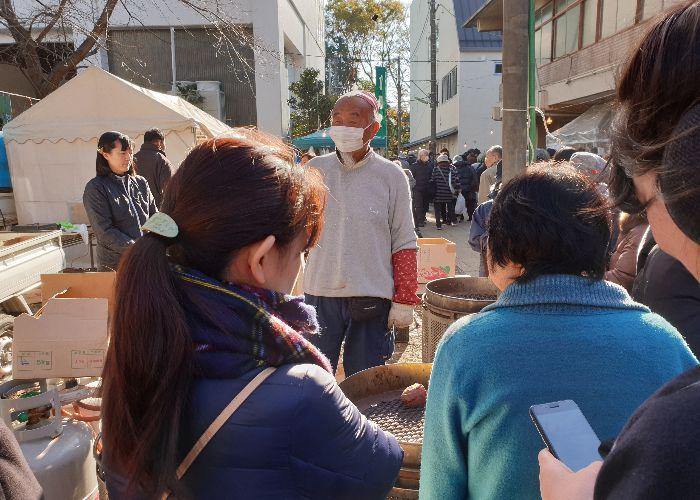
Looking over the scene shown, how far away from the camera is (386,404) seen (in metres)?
2.49

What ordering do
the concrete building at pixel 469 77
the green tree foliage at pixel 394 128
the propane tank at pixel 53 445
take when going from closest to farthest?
the propane tank at pixel 53 445
the concrete building at pixel 469 77
the green tree foliage at pixel 394 128

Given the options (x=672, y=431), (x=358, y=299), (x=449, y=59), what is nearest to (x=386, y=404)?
(x=358, y=299)

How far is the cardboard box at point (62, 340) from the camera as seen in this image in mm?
3023

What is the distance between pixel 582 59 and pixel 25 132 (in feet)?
55.2

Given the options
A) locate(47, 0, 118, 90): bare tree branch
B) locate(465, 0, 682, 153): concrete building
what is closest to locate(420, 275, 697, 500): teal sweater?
locate(47, 0, 118, 90): bare tree branch

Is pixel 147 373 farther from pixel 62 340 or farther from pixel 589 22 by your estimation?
pixel 589 22

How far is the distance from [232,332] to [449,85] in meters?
33.3

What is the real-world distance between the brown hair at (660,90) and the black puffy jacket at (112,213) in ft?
14.0

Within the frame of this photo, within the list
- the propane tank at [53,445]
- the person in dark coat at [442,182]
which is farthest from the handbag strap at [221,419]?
the person in dark coat at [442,182]

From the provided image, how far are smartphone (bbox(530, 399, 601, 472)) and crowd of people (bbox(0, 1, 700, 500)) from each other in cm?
3

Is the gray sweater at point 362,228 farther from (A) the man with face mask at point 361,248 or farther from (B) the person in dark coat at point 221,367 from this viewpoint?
(B) the person in dark coat at point 221,367

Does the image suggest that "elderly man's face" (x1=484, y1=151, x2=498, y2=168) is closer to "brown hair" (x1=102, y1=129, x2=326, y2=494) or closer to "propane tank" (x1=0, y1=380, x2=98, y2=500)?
"propane tank" (x1=0, y1=380, x2=98, y2=500)

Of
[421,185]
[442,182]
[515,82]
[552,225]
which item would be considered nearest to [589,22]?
[442,182]

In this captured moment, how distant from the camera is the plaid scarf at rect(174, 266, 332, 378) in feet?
3.43
